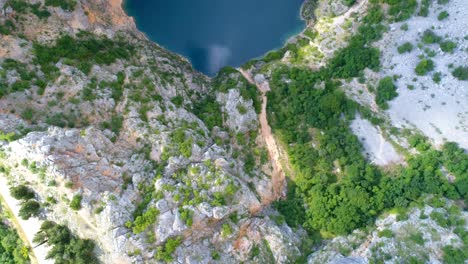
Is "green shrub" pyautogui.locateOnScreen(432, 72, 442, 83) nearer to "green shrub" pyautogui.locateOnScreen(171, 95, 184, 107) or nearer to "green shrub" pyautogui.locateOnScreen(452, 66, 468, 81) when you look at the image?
"green shrub" pyautogui.locateOnScreen(452, 66, 468, 81)

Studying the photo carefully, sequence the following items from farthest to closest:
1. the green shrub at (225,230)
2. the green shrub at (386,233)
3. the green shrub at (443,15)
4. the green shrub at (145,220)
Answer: the green shrub at (443,15), the green shrub at (386,233), the green shrub at (225,230), the green shrub at (145,220)

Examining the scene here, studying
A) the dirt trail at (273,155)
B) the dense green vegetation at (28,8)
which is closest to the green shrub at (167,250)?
the dirt trail at (273,155)

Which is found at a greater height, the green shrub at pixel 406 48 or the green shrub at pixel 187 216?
the green shrub at pixel 406 48

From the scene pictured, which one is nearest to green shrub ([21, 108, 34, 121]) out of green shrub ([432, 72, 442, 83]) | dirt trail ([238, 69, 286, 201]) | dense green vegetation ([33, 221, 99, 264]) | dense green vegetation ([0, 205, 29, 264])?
dense green vegetation ([0, 205, 29, 264])

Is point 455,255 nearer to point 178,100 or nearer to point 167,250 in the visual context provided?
point 167,250

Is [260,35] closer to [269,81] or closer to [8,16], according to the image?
[269,81]

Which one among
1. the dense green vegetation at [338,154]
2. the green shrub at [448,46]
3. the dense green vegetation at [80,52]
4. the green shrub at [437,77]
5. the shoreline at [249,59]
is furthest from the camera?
the shoreline at [249,59]

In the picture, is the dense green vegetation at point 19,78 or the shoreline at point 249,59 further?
the shoreline at point 249,59

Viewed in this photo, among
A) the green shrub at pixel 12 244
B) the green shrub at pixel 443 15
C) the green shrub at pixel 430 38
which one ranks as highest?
the green shrub at pixel 443 15

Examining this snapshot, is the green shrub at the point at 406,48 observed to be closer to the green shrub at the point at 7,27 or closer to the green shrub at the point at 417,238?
the green shrub at the point at 417,238
